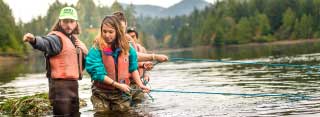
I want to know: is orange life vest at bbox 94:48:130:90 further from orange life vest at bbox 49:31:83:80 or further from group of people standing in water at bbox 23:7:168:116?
orange life vest at bbox 49:31:83:80

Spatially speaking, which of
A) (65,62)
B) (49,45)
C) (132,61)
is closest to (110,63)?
(132,61)

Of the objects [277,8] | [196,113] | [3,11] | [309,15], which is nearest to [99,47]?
[196,113]

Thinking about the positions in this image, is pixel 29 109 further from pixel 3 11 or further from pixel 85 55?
pixel 3 11

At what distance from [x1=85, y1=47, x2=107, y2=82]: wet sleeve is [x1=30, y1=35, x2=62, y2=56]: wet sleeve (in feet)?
1.75

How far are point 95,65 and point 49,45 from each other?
2.68ft

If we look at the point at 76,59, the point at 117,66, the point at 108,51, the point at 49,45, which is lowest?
the point at 117,66

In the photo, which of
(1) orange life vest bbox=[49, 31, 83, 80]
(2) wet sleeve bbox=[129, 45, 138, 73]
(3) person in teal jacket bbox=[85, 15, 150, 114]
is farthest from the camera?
(2) wet sleeve bbox=[129, 45, 138, 73]

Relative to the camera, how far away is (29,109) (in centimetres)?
1201

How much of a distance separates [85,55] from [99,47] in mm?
485

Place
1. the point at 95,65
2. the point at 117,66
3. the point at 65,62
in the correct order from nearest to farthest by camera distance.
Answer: the point at 65,62 → the point at 95,65 → the point at 117,66

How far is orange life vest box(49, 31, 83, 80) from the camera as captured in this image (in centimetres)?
795

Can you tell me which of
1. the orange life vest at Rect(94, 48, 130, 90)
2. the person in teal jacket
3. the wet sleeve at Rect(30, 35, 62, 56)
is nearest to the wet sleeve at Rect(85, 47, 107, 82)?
the person in teal jacket

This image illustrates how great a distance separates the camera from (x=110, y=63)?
8.33 m

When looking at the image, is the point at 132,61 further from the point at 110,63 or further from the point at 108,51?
the point at 108,51
